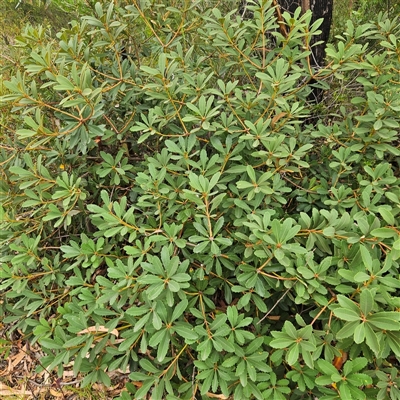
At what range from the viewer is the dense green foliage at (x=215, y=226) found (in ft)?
4.43

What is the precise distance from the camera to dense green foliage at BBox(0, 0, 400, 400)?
4.43 feet

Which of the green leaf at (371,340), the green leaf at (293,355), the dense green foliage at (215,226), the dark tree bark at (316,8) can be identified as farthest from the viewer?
the dark tree bark at (316,8)

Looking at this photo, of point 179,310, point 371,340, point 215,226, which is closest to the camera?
point 371,340

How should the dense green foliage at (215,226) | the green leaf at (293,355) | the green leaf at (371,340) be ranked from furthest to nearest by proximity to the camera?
the dense green foliage at (215,226) < the green leaf at (293,355) < the green leaf at (371,340)

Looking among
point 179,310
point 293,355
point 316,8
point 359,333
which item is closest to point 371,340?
point 359,333

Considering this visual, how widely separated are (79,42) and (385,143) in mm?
1653

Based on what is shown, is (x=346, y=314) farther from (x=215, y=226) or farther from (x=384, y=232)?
(x=215, y=226)

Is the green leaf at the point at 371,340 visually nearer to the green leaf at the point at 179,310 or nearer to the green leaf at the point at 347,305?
the green leaf at the point at 347,305

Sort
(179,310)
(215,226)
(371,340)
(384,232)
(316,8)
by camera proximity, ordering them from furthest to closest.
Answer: (316,8), (215,226), (179,310), (384,232), (371,340)

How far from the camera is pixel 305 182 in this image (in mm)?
1855

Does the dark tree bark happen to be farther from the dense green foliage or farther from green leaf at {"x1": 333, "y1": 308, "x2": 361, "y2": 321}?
green leaf at {"x1": 333, "y1": 308, "x2": 361, "y2": 321}

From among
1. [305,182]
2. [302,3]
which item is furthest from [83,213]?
[302,3]

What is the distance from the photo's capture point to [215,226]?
1489 mm

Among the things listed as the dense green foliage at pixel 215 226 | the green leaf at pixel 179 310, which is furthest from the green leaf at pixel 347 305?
the green leaf at pixel 179 310
